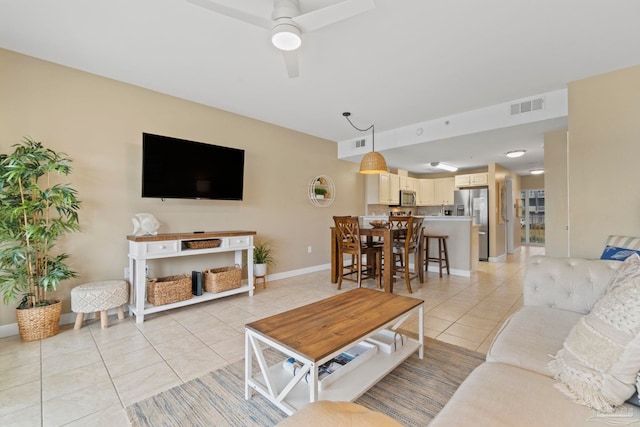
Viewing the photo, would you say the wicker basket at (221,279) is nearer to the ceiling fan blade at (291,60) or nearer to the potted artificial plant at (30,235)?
the potted artificial plant at (30,235)

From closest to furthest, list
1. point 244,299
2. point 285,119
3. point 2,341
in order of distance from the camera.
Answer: point 2,341
point 244,299
point 285,119

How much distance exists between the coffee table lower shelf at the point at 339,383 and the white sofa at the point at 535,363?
0.60 metres

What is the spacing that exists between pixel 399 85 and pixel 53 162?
3.47m

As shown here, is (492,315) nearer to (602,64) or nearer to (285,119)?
(602,64)

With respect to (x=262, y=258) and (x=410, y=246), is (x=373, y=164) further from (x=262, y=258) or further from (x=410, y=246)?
(x=262, y=258)

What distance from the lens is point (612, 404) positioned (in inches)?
36.5

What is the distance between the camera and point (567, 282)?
72.6 inches

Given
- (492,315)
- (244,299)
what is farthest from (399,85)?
(244,299)

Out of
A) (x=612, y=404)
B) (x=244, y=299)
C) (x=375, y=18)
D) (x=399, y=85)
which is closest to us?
(x=612, y=404)

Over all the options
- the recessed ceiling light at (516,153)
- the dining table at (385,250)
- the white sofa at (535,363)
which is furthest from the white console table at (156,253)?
the recessed ceiling light at (516,153)

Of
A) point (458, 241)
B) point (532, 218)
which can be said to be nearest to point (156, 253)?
point (458, 241)

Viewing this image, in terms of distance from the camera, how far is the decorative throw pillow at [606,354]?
925 millimetres

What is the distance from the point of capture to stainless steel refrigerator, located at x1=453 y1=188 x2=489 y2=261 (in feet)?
20.7

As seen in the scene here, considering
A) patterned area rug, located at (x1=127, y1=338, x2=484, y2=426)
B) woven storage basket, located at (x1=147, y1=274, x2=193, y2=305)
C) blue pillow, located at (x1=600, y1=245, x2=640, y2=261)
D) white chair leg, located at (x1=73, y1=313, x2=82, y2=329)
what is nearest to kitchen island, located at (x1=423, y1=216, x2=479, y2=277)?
blue pillow, located at (x1=600, y1=245, x2=640, y2=261)
